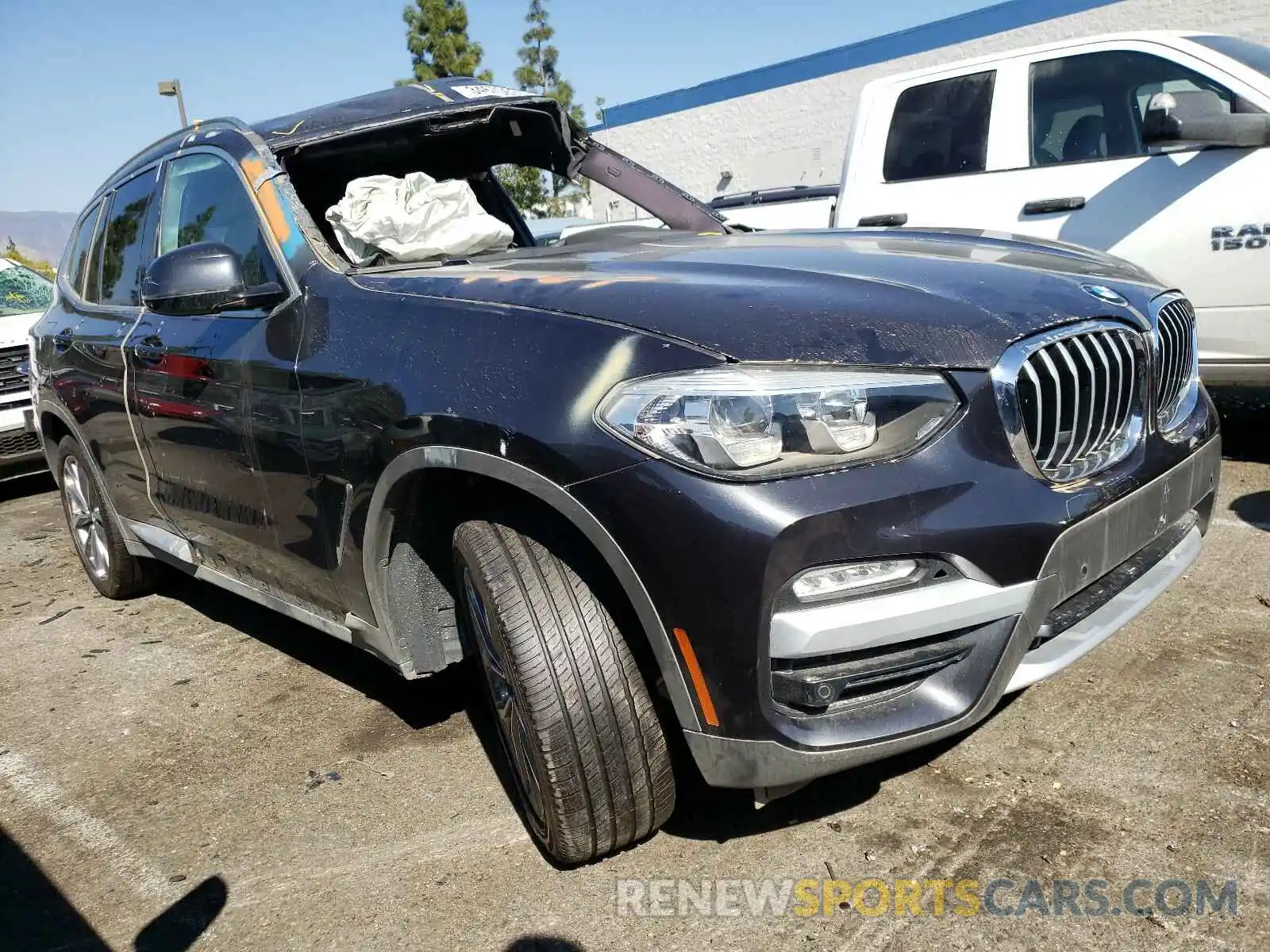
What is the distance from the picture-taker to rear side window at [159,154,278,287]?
2.95m

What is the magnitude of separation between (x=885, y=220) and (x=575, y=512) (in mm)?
4253

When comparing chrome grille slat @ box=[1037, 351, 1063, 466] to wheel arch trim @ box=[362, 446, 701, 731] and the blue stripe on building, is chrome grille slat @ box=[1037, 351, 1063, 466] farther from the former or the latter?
the blue stripe on building

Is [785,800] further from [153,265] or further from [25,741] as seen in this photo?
[25,741]

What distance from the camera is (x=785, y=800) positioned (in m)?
2.55

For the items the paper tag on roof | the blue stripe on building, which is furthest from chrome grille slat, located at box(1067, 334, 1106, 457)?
the blue stripe on building

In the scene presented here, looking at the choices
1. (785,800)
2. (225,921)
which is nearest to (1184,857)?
(785,800)

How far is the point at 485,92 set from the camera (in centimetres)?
365

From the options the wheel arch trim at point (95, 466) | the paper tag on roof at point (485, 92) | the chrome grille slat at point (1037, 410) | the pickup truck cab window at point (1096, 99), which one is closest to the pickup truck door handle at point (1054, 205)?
the pickup truck cab window at point (1096, 99)

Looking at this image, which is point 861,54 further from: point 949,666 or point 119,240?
point 949,666

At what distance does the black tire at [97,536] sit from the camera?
4430 mm

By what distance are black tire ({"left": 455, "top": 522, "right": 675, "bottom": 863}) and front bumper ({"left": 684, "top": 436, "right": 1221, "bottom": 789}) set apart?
0.20m

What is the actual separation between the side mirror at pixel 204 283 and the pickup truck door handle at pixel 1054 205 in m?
3.84

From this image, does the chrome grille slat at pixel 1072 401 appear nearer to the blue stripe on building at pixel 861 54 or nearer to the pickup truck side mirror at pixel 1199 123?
the pickup truck side mirror at pixel 1199 123

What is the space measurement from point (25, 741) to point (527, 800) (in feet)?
6.70
